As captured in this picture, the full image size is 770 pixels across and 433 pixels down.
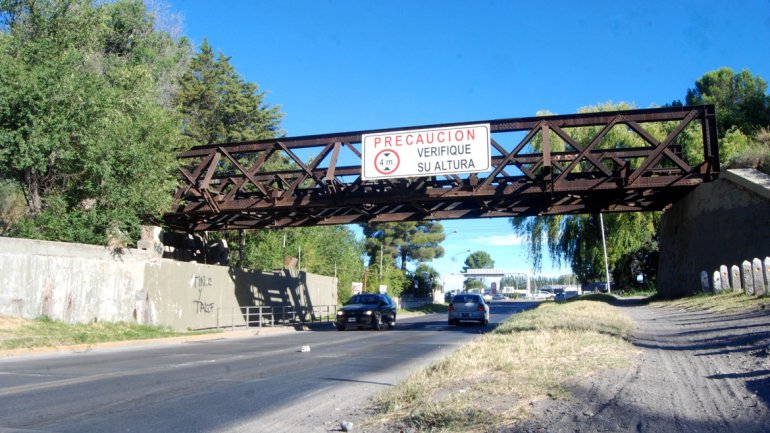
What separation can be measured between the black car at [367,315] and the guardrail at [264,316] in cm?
371

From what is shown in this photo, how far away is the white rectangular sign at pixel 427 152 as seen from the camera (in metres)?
20.2

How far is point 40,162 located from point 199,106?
2731 cm

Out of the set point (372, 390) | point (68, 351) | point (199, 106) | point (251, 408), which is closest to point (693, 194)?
point (372, 390)

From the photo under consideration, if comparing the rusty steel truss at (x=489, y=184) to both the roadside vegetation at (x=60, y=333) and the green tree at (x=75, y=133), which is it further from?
the roadside vegetation at (x=60, y=333)

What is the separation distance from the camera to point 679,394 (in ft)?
22.7

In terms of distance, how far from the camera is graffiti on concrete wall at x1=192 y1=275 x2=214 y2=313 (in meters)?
25.3

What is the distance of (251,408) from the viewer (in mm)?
7988

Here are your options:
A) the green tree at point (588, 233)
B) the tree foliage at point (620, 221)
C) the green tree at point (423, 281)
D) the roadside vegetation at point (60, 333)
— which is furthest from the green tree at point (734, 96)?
the roadside vegetation at point (60, 333)

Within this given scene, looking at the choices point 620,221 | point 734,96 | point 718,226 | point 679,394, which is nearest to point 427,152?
point 718,226

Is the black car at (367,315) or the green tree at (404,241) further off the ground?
the green tree at (404,241)

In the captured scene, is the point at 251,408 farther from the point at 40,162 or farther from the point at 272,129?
the point at 272,129

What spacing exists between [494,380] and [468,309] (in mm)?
21768

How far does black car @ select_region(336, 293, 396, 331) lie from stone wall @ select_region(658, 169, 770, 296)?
13.1 metres

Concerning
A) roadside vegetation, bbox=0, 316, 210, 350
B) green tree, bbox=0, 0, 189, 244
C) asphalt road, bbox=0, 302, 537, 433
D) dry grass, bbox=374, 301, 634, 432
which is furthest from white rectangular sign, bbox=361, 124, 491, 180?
roadside vegetation, bbox=0, 316, 210, 350
